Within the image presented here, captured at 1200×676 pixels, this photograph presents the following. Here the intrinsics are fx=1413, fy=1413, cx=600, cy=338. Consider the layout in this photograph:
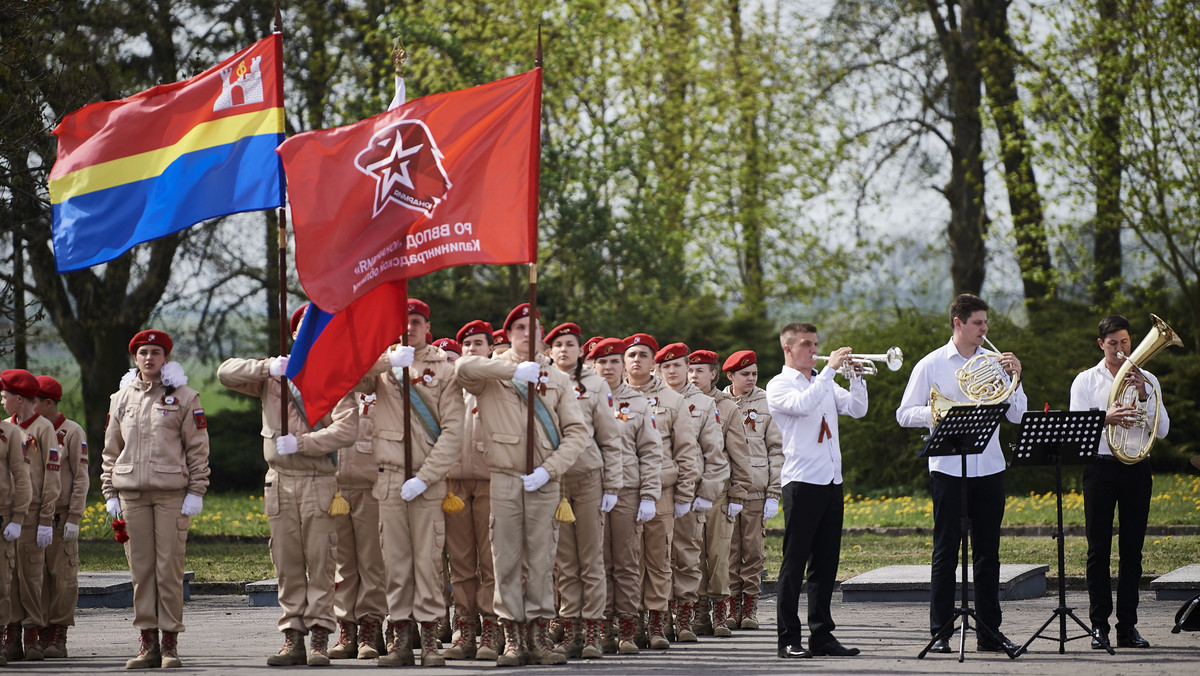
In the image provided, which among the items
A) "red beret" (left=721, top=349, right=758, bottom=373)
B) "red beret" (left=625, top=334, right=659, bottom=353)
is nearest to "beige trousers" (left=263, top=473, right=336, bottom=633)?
"red beret" (left=625, top=334, right=659, bottom=353)

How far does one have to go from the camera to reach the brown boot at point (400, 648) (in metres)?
9.02

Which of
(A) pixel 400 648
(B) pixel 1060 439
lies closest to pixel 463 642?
(A) pixel 400 648

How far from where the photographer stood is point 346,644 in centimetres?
977

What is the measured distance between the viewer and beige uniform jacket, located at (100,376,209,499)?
9.26m

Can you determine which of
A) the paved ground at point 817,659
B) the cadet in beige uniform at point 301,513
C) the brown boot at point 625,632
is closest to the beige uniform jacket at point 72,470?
the paved ground at point 817,659

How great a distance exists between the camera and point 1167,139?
23953mm

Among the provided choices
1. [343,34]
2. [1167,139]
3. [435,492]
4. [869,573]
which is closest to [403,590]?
[435,492]

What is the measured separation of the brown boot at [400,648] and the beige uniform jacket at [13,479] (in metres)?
3.05

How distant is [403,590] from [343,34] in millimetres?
20803

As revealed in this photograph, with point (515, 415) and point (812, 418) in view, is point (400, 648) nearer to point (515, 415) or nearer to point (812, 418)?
point (515, 415)

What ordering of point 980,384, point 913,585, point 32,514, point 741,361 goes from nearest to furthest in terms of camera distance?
point 980,384 < point 32,514 < point 741,361 < point 913,585

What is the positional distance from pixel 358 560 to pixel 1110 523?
5227 mm

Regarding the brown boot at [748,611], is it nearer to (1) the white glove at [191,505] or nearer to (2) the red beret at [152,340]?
(1) the white glove at [191,505]

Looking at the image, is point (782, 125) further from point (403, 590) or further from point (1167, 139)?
point (403, 590)
